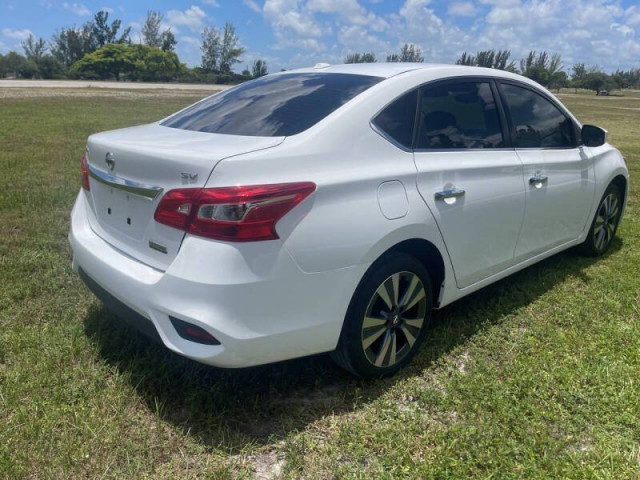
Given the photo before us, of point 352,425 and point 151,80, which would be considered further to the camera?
point 151,80

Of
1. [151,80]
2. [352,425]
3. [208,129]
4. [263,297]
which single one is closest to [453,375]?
[352,425]

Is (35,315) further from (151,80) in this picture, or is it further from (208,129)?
(151,80)

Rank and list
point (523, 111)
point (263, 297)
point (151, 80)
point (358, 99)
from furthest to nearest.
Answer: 1. point (151, 80)
2. point (523, 111)
3. point (358, 99)
4. point (263, 297)

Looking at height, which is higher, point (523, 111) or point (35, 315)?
point (523, 111)

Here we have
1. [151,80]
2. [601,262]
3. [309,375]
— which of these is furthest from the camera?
[151,80]

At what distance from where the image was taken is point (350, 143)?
2467mm

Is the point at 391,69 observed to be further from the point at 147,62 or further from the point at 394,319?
the point at 147,62

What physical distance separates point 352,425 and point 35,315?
221 centimetres

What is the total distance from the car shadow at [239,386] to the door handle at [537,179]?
3.28 ft

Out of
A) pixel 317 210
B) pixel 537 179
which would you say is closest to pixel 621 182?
pixel 537 179

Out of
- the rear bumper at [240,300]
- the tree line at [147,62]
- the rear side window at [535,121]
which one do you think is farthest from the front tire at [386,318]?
the tree line at [147,62]

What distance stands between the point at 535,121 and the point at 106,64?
3111 inches

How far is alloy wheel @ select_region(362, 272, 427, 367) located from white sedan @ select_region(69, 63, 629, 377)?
0.01 meters

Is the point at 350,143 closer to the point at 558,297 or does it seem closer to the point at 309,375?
the point at 309,375
